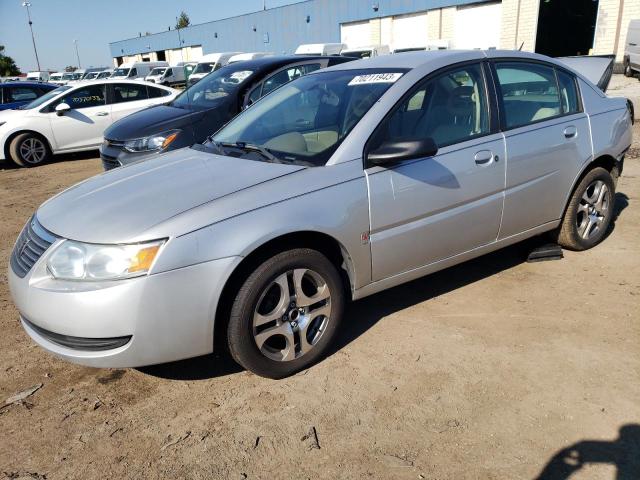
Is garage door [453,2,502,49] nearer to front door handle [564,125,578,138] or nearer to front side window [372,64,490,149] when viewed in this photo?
front door handle [564,125,578,138]

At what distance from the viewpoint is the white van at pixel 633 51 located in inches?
794

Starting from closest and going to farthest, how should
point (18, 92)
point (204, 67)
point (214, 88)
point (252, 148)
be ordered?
point (252, 148) → point (214, 88) → point (18, 92) → point (204, 67)

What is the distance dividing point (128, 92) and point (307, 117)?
8331 mm

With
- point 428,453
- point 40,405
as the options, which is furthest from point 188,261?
point 428,453

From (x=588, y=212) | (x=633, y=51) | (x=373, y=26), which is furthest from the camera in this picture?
(x=373, y=26)

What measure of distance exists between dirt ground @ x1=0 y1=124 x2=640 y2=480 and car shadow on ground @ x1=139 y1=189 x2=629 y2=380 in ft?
0.06

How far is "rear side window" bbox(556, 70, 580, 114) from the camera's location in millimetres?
4188

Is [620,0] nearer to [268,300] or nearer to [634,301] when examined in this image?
[634,301]

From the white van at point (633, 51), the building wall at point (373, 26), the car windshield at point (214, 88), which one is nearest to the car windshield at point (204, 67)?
the building wall at point (373, 26)

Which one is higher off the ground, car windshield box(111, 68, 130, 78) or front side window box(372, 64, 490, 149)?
front side window box(372, 64, 490, 149)

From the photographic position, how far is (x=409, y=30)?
3356 centimetres

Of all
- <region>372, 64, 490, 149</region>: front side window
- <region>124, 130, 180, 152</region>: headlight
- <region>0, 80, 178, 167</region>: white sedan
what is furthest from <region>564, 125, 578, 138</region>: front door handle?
<region>0, 80, 178, 167</region>: white sedan

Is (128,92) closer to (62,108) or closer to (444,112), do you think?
(62,108)

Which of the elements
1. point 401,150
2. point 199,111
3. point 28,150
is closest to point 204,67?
point 28,150
